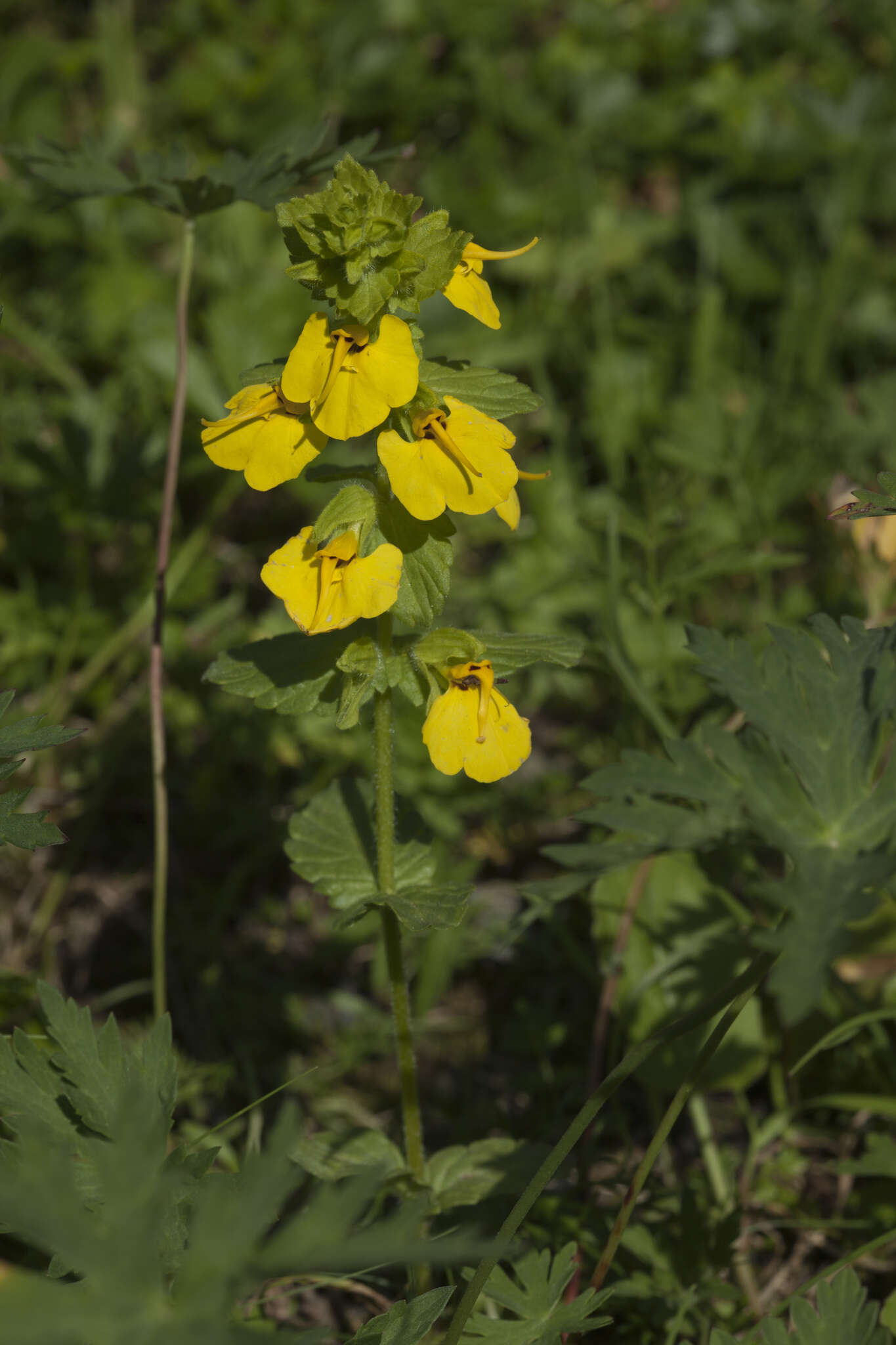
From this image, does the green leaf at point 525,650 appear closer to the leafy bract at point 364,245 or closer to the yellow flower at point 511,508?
the yellow flower at point 511,508

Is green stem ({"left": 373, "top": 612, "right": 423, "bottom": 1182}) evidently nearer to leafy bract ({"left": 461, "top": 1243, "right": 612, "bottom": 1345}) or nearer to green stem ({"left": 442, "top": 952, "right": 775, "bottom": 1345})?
leafy bract ({"left": 461, "top": 1243, "right": 612, "bottom": 1345})

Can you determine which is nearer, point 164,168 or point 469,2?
point 164,168

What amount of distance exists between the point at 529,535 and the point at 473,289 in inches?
75.2

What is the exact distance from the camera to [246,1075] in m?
2.32

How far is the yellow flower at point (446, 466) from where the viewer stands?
1514 millimetres

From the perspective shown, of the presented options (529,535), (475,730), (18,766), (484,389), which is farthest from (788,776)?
(529,535)

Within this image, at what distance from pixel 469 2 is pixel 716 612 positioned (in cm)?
341

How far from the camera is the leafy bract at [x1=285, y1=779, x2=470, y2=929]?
171 centimetres

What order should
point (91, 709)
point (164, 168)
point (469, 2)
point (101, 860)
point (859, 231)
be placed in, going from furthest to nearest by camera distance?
1. point (469, 2)
2. point (859, 231)
3. point (91, 709)
4. point (101, 860)
5. point (164, 168)

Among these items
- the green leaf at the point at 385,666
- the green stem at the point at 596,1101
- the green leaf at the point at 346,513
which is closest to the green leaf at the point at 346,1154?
the green stem at the point at 596,1101

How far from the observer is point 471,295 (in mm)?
1609

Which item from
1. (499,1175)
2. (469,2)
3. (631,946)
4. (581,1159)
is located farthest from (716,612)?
(469,2)

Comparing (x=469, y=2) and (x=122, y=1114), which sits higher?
(x=469, y=2)

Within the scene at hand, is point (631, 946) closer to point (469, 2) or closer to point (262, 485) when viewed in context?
point (262, 485)
